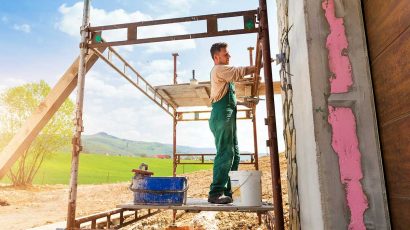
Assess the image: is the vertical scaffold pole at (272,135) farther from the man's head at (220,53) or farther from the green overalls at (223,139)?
the man's head at (220,53)

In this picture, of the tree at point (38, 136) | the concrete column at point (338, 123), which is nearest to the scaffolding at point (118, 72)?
the concrete column at point (338, 123)

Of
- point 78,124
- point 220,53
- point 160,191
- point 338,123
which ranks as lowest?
point 160,191

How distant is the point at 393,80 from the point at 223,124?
2.28 m

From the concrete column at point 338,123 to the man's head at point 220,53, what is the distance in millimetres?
2036

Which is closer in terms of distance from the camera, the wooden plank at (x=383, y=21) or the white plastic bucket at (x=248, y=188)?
the wooden plank at (x=383, y=21)

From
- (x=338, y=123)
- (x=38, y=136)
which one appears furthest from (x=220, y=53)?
(x=38, y=136)

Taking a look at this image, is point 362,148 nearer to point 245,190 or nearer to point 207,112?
point 245,190

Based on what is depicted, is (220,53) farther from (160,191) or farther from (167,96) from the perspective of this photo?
(167,96)

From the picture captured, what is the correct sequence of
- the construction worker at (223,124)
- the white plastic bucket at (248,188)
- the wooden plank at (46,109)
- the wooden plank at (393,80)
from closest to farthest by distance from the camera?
1. the wooden plank at (393,80)
2. the white plastic bucket at (248,188)
3. the construction worker at (223,124)
4. the wooden plank at (46,109)

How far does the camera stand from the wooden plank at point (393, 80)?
4.80ft

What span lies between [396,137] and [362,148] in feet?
0.80

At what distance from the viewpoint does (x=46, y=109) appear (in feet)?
14.8

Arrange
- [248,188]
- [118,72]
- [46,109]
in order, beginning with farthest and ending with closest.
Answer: [118,72] → [46,109] → [248,188]

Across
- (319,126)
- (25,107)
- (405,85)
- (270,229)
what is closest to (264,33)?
(319,126)
